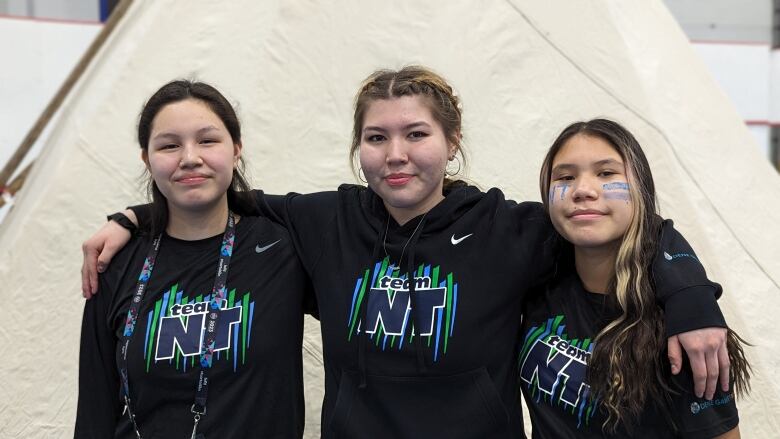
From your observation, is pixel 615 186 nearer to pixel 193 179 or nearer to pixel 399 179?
pixel 399 179

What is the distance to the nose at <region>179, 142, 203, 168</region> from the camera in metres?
1.71

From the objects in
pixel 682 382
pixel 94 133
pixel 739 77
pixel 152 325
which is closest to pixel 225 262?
pixel 152 325

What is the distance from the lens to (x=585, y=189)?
162cm

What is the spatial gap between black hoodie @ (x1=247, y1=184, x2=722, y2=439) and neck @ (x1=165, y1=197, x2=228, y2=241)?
0.27 meters

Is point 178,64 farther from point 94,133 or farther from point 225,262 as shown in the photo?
point 225,262

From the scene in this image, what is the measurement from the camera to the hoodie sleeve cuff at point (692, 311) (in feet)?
4.82

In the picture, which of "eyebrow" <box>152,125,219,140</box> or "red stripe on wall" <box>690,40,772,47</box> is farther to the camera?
"red stripe on wall" <box>690,40,772,47</box>

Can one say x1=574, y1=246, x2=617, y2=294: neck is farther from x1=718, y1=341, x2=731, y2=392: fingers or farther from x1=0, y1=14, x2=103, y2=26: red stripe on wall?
x1=0, y1=14, x2=103, y2=26: red stripe on wall

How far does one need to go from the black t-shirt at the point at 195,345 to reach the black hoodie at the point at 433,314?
0.10 m

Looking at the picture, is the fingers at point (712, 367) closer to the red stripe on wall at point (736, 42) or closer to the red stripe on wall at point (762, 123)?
the red stripe on wall at point (736, 42)

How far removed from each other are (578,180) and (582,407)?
1.61ft

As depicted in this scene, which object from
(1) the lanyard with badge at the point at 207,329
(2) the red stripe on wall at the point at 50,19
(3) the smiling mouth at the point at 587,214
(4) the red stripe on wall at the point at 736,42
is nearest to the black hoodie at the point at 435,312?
(3) the smiling mouth at the point at 587,214

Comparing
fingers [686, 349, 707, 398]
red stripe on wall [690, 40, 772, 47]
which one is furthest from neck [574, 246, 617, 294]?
red stripe on wall [690, 40, 772, 47]

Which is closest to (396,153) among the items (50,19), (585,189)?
(585,189)
